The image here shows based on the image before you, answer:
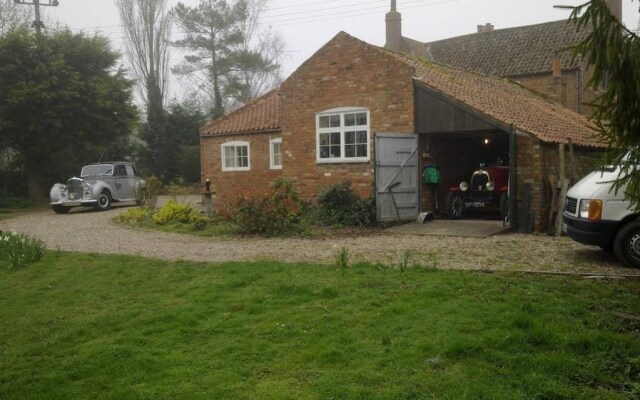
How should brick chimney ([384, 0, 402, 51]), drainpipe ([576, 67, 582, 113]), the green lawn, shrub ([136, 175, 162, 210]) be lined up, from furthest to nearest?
brick chimney ([384, 0, 402, 51]) → drainpipe ([576, 67, 582, 113]) → shrub ([136, 175, 162, 210]) → the green lawn

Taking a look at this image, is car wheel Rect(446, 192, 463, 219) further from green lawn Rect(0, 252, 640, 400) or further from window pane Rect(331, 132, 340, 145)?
green lawn Rect(0, 252, 640, 400)

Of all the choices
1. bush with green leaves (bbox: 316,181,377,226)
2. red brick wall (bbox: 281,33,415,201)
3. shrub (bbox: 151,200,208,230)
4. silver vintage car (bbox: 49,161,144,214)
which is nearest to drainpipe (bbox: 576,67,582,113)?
red brick wall (bbox: 281,33,415,201)

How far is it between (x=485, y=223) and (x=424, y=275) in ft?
24.1

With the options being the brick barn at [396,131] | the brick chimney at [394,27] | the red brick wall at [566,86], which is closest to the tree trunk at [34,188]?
the brick barn at [396,131]

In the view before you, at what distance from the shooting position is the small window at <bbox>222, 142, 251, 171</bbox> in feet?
66.0

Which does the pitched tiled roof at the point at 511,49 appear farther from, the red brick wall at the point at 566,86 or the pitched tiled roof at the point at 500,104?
the pitched tiled roof at the point at 500,104

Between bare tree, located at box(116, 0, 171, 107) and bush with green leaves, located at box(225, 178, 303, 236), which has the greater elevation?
bare tree, located at box(116, 0, 171, 107)

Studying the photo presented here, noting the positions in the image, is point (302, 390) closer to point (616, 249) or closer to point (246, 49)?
point (616, 249)

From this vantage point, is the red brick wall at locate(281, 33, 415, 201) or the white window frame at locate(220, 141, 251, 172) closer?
the red brick wall at locate(281, 33, 415, 201)

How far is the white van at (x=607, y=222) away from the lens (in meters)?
8.27

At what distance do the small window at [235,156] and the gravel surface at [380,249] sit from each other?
6074 mm

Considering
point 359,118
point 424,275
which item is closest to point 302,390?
point 424,275

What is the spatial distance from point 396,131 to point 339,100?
7.00ft

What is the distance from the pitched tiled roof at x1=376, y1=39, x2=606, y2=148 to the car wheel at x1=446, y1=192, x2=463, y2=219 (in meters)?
2.58
